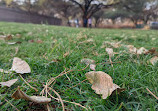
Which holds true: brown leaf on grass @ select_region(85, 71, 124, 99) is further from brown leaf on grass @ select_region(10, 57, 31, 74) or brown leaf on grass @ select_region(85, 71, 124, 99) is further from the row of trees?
the row of trees

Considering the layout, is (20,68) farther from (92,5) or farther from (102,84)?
(92,5)

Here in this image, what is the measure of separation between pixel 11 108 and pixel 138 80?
0.79 meters

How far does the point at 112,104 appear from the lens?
0.69 metres

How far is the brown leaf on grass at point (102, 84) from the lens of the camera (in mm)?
689

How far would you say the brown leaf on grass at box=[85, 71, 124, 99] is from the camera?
2.26 ft

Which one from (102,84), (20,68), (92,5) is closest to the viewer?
(102,84)

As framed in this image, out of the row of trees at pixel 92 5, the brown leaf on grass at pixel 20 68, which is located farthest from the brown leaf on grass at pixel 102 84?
the row of trees at pixel 92 5

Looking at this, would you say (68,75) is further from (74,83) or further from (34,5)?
(34,5)

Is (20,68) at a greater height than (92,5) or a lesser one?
lesser

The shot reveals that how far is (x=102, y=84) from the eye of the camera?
2.48 feet

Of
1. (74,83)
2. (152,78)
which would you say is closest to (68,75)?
(74,83)

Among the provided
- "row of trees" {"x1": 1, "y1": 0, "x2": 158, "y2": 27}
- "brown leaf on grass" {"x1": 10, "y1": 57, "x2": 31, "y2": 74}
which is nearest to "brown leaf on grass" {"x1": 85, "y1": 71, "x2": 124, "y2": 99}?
"brown leaf on grass" {"x1": 10, "y1": 57, "x2": 31, "y2": 74}

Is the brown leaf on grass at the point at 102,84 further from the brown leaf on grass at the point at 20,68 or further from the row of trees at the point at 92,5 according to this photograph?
the row of trees at the point at 92,5

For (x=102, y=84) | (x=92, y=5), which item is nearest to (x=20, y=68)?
(x=102, y=84)
